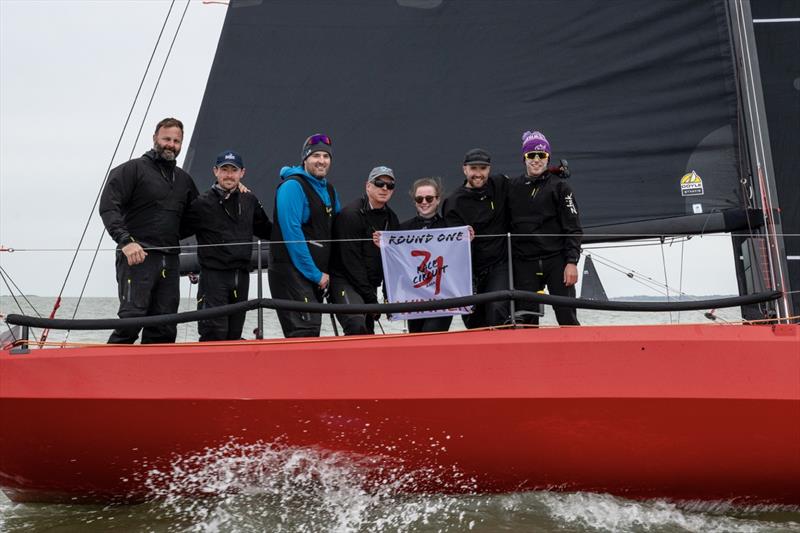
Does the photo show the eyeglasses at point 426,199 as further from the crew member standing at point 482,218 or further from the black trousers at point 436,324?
the black trousers at point 436,324

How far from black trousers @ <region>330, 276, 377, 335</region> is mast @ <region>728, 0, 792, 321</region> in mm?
1836

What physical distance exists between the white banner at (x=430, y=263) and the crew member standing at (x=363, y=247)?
0.20 metres

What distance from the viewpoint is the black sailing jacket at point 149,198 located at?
397 centimetres

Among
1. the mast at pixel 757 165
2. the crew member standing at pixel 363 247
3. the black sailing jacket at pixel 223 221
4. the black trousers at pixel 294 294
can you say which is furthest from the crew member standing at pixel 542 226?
the black sailing jacket at pixel 223 221

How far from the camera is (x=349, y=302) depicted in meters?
3.96

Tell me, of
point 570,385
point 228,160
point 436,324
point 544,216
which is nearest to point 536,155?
point 544,216

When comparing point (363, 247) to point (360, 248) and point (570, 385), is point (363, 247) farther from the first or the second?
point (570, 385)

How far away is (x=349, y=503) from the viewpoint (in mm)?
3604

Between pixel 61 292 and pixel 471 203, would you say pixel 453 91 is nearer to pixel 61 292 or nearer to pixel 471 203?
pixel 471 203

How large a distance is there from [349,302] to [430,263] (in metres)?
0.45

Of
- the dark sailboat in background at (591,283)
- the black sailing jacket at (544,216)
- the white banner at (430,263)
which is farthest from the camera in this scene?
the dark sailboat in background at (591,283)

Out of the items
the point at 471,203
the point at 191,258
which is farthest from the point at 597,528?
the point at 191,258

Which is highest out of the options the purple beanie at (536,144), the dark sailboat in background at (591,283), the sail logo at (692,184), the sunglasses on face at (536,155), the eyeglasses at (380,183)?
the purple beanie at (536,144)

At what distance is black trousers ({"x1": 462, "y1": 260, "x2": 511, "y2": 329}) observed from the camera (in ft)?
12.6
